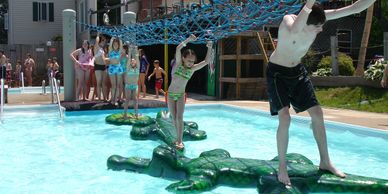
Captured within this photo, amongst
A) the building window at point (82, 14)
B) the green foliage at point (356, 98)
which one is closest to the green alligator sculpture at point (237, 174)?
the green foliage at point (356, 98)

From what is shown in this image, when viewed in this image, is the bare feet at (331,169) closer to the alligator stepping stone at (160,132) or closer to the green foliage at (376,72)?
the alligator stepping stone at (160,132)

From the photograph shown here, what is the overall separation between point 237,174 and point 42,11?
2681 cm

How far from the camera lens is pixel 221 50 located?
15.4 m

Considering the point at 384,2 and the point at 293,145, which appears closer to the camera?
the point at 293,145

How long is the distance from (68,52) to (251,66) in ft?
19.6

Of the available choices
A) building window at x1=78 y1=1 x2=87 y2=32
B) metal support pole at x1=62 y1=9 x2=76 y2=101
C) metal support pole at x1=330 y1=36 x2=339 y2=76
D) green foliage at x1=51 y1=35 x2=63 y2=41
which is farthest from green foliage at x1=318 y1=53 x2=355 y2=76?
green foliage at x1=51 y1=35 x2=63 y2=41

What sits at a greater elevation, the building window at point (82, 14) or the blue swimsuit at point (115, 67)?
the building window at point (82, 14)

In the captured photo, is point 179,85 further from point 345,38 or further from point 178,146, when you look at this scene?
point 345,38

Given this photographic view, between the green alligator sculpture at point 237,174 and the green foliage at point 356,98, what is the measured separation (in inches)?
268

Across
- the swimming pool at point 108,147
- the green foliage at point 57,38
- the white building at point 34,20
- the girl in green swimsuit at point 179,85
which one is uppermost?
the white building at point 34,20

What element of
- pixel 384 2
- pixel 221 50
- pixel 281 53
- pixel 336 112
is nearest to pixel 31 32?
pixel 221 50

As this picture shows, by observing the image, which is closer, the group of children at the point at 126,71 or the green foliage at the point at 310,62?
the group of children at the point at 126,71

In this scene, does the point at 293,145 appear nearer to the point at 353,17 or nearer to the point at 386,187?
the point at 386,187

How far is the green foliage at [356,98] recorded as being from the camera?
11312mm
